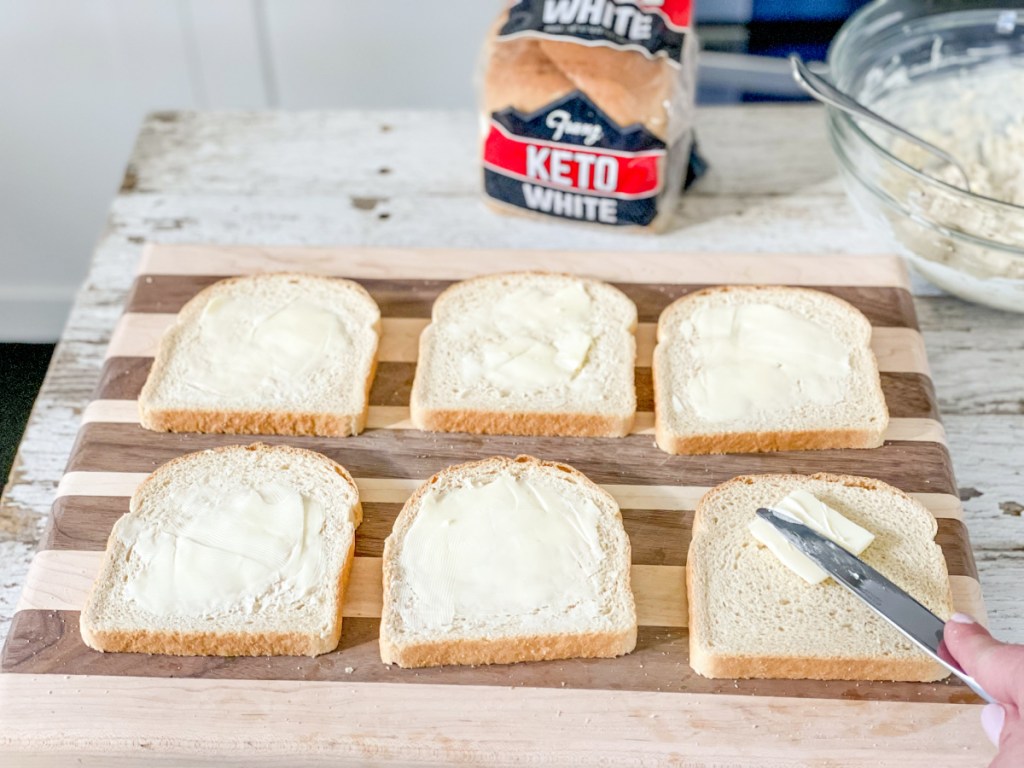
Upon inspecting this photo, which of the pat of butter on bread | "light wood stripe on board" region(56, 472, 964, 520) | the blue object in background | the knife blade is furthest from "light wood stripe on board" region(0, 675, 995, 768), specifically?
the blue object in background

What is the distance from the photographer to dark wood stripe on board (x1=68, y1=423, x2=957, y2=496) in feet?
7.06

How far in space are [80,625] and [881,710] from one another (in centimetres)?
142

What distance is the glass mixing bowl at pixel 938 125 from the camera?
2.39 meters

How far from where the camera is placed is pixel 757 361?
7.54 ft

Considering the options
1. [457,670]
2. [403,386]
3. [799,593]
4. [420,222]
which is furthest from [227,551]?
[420,222]

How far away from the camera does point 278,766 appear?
68.9 inches

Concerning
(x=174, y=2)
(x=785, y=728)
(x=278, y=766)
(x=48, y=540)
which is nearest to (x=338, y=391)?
(x=48, y=540)

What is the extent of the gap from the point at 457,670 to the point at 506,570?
0.65 ft

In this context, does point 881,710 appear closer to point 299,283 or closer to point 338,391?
point 338,391

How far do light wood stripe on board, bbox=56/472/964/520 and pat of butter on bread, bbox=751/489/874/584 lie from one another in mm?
172

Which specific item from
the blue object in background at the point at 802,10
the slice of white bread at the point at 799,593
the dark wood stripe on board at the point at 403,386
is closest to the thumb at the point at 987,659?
the slice of white bread at the point at 799,593

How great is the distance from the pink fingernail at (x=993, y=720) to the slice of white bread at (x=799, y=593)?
6.1 inches

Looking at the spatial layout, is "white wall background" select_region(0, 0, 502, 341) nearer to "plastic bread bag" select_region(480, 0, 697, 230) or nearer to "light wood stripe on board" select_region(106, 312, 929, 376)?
"plastic bread bag" select_region(480, 0, 697, 230)

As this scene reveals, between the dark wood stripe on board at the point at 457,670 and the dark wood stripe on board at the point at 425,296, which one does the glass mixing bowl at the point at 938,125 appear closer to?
the dark wood stripe on board at the point at 425,296
